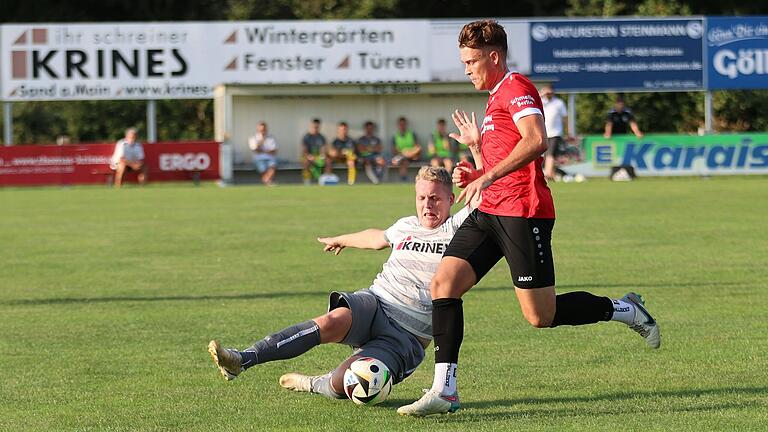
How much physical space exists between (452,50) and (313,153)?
4.88 meters

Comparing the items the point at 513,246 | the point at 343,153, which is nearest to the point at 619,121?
the point at 343,153

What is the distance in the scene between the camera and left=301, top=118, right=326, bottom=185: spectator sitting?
34438mm

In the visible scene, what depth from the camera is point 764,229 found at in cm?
1655

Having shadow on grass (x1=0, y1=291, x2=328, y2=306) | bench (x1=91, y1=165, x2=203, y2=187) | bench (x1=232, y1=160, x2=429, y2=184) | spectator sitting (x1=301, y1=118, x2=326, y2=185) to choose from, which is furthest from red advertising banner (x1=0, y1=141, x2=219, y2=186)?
shadow on grass (x1=0, y1=291, x2=328, y2=306)

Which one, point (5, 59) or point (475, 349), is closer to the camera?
point (475, 349)

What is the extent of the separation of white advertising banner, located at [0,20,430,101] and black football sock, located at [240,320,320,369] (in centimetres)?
2957

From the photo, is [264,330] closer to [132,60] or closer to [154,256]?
[154,256]

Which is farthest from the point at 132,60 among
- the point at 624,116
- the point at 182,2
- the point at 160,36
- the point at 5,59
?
the point at 182,2

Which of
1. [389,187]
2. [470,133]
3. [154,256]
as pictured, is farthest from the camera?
[389,187]

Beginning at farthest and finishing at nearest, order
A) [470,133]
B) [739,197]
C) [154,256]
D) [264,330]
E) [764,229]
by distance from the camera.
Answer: [739,197] → [764,229] → [154,256] → [264,330] → [470,133]

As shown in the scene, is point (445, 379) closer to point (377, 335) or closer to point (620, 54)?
point (377, 335)

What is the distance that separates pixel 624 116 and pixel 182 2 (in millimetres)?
26409

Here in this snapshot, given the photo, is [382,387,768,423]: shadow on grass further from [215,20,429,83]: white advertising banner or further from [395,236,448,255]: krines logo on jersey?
[215,20,429,83]: white advertising banner

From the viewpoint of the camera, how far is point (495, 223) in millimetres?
6293
